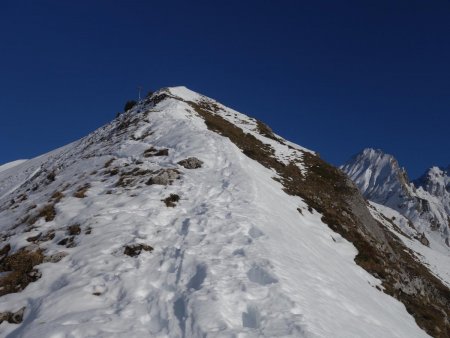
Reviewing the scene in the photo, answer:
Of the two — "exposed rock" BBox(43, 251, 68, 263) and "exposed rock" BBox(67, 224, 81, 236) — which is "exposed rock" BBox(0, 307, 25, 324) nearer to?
"exposed rock" BBox(43, 251, 68, 263)

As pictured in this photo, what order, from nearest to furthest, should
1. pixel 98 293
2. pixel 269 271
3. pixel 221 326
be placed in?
1. pixel 221 326
2. pixel 98 293
3. pixel 269 271

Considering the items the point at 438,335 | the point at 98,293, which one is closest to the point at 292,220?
the point at 438,335

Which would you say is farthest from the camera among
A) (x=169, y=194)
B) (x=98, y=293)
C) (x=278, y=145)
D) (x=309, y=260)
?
(x=278, y=145)

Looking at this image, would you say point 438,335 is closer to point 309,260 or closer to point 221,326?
point 309,260

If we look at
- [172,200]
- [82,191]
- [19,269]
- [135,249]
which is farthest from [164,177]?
[19,269]

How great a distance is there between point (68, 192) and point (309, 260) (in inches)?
482

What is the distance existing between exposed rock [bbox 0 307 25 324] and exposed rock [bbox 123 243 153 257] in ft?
11.7

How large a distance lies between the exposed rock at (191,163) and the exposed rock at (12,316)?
13.1 m

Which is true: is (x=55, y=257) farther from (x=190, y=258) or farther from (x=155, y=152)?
(x=155, y=152)

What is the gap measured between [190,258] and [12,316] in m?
5.05

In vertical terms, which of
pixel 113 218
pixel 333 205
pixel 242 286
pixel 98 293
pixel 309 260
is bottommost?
pixel 98 293

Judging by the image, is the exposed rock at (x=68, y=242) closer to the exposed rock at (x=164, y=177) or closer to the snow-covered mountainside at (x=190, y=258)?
the snow-covered mountainside at (x=190, y=258)

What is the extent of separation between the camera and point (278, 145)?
43406mm

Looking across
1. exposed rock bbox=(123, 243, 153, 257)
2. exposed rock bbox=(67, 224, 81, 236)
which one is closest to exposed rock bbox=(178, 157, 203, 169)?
exposed rock bbox=(67, 224, 81, 236)
